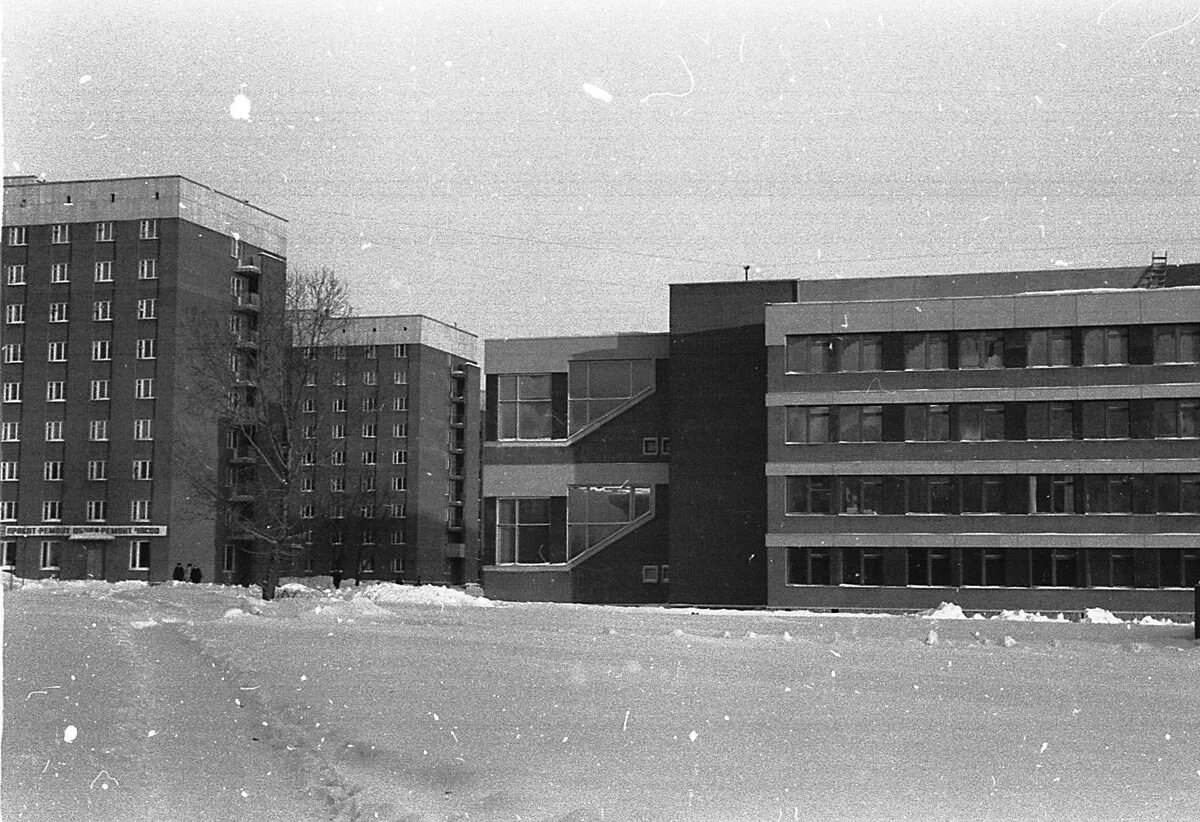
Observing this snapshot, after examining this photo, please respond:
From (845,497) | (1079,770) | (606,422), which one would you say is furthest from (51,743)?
(606,422)

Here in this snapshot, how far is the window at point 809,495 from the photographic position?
49094 millimetres

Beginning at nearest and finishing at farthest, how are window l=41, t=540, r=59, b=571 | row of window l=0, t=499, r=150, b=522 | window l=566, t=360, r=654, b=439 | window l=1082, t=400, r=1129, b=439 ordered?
window l=1082, t=400, r=1129, b=439 < window l=566, t=360, r=654, b=439 < window l=41, t=540, r=59, b=571 < row of window l=0, t=499, r=150, b=522

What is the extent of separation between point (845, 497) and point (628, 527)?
8.57 metres

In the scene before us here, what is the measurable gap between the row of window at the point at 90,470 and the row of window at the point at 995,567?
1864 inches

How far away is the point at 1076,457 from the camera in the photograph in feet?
154

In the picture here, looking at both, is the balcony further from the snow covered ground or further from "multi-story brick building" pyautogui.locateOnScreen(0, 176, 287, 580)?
the snow covered ground

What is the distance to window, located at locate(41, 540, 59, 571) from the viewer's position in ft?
273

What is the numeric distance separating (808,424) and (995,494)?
21.0 ft

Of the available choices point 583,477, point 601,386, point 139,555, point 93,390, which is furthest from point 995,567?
point 93,390

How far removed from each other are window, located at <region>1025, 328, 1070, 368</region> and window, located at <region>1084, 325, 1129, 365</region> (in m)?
0.64

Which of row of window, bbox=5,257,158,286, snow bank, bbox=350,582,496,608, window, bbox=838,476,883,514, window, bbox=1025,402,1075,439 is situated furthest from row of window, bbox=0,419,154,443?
A: window, bbox=1025,402,1075,439

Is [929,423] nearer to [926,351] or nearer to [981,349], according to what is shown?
[926,351]

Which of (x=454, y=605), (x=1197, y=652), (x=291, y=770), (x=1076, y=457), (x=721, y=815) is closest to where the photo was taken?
(x=721, y=815)

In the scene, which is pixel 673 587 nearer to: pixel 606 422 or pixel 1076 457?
pixel 606 422
